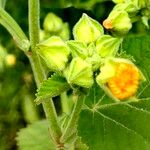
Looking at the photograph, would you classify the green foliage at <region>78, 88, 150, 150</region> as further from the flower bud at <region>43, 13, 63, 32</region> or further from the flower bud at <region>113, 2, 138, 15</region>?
the flower bud at <region>43, 13, 63, 32</region>

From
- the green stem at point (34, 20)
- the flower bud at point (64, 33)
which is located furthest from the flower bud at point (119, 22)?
the flower bud at point (64, 33)

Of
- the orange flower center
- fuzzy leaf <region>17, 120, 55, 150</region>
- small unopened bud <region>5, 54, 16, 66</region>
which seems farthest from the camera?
small unopened bud <region>5, 54, 16, 66</region>

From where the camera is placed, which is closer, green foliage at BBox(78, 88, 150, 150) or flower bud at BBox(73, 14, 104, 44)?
flower bud at BBox(73, 14, 104, 44)

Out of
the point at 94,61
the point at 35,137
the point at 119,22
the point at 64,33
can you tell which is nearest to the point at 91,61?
the point at 94,61

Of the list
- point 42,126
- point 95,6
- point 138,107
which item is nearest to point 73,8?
point 95,6

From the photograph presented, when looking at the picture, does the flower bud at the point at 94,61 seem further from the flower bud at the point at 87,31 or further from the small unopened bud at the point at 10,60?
the small unopened bud at the point at 10,60

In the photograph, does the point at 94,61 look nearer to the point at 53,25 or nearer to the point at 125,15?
the point at 125,15

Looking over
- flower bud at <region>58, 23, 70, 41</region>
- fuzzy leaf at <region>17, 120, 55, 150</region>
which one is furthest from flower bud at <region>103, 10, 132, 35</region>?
fuzzy leaf at <region>17, 120, 55, 150</region>
